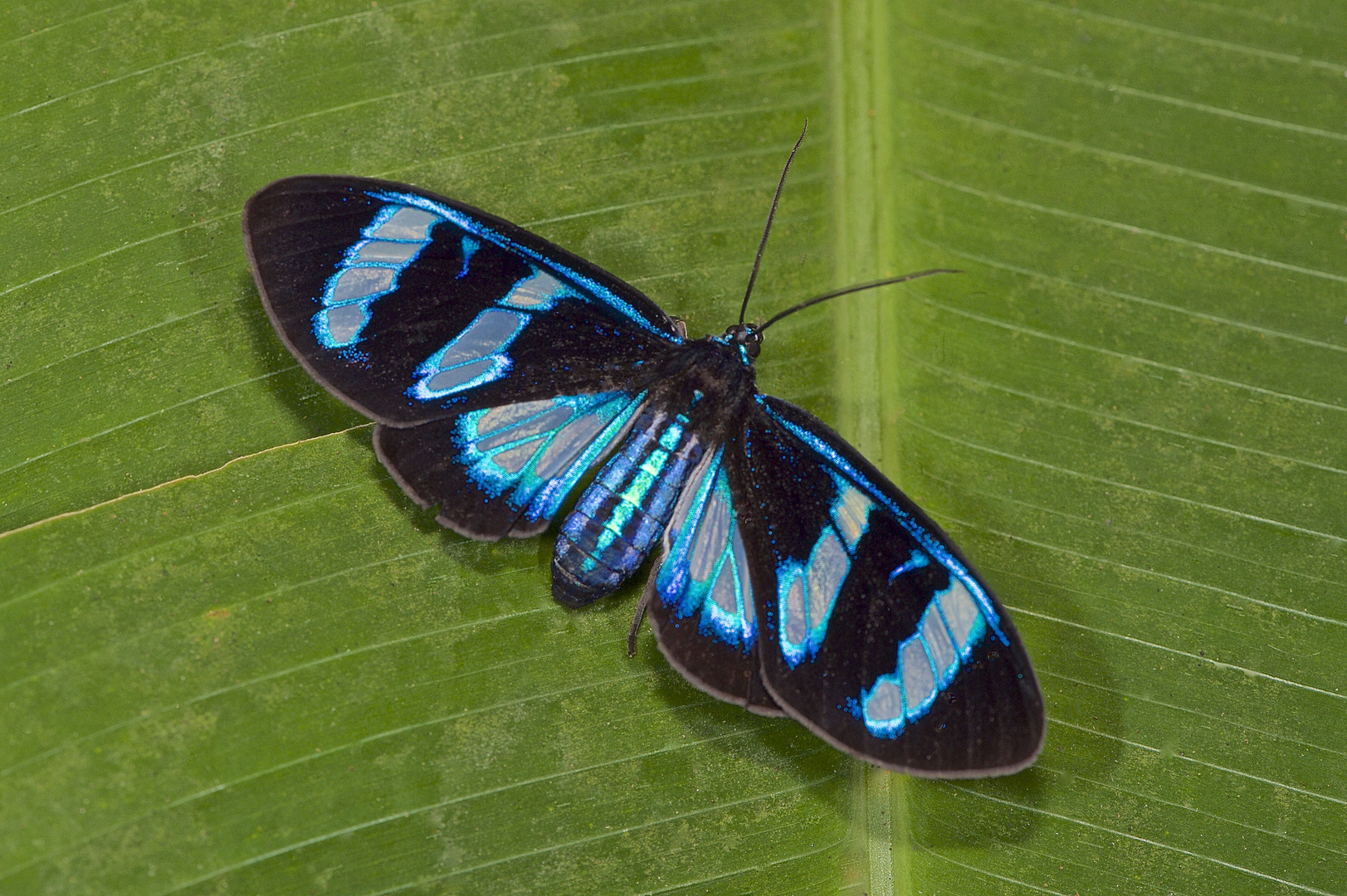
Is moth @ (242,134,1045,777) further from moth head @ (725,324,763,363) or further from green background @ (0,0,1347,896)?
green background @ (0,0,1347,896)

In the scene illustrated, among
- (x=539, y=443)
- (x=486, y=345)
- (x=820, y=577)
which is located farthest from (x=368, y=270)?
(x=820, y=577)

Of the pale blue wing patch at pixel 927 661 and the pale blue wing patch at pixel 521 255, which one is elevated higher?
the pale blue wing patch at pixel 521 255

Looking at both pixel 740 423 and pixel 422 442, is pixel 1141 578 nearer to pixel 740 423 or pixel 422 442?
pixel 740 423

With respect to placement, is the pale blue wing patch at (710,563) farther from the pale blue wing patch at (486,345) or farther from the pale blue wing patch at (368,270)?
the pale blue wing patch at (368,270)

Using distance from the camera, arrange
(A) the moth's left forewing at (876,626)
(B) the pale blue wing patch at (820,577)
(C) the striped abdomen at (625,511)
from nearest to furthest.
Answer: (A) the moth's left forewing at (876,626) < (B) the pale blue wing patch at (820,577) < (C) the striped abdomen at (625,511)

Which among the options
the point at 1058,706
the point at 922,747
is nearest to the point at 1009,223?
the point at 1058,706

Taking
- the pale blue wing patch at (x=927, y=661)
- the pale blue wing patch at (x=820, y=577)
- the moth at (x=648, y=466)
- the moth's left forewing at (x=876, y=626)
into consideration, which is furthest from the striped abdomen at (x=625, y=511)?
the pale blue wing patch at (x=927, y=661)
